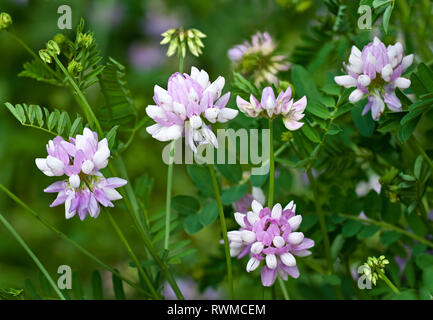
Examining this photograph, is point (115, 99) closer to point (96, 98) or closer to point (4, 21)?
point (4, 21)

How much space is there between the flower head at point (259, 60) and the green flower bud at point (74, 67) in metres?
0.28

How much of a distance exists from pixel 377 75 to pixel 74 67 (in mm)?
330

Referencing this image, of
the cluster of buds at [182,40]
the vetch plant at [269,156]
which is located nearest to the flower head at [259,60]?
the vetch plant at [269,156]

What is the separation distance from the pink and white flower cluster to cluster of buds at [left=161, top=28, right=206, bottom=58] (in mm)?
161

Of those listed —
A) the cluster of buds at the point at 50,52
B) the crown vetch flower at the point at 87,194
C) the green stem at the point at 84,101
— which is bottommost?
the crown vetch flower at the point at 87,194

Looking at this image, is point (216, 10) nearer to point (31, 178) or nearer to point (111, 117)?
point (31, 178)

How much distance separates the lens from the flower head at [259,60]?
88 centimetres

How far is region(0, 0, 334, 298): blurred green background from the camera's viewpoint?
4.88 ft

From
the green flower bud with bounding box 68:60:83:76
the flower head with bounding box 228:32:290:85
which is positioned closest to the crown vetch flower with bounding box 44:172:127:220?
the green flower bud with bounding box 68:60:83:76

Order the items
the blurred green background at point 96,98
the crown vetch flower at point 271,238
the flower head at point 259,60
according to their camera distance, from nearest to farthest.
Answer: the crown vetch flower at point 271,238 < the flower head at point 259,60 < the blurred green background at point 96,98

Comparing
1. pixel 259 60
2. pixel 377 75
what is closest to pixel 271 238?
pixel 377 75

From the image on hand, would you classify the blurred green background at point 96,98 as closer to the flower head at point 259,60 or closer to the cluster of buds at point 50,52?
the flower head at point 259,60
